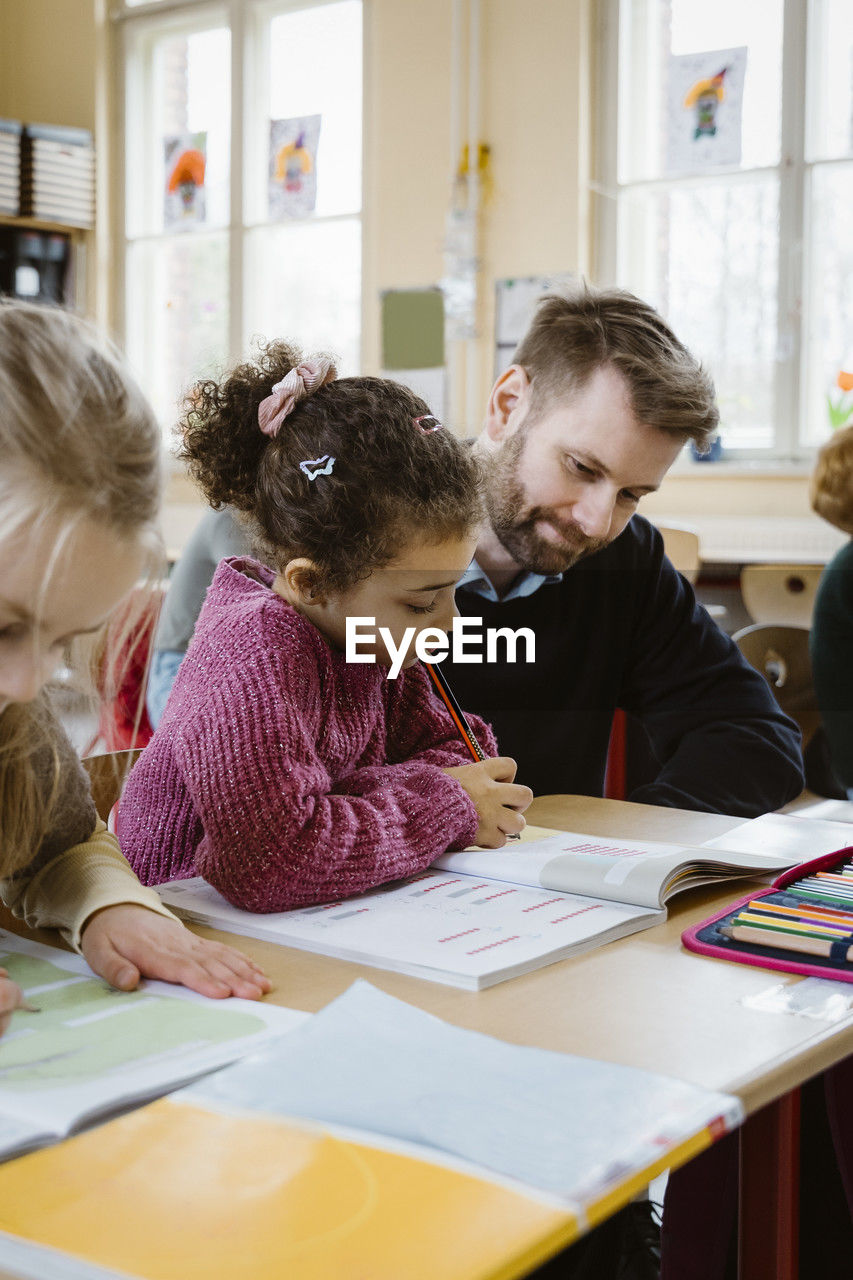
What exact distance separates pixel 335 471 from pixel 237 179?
4.55m

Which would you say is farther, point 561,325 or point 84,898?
point 561,325

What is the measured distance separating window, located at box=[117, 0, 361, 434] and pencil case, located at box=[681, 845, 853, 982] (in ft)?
13.6

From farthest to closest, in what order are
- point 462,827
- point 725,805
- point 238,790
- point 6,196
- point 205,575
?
point 6,196 < point 205,575 < point 725,805 < point 462,827 < point 238,790

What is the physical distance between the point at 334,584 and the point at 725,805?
0.57 m

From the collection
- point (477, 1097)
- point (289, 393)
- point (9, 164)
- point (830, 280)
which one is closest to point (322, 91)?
point (9, 164)

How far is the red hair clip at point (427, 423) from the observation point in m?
1.19

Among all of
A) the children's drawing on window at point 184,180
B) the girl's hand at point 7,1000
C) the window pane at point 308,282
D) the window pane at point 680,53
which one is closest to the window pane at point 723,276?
the window pane at point 680,53

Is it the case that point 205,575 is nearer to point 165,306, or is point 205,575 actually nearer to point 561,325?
point 561,325

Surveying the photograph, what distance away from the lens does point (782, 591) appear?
3.33 metres

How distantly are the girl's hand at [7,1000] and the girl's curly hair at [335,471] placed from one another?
1.59ft

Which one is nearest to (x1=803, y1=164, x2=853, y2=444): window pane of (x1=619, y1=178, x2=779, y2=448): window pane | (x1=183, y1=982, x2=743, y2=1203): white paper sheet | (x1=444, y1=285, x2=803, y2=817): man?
(x1=619, y1=178, x2=779, y2=448): window pane

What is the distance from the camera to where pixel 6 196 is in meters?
5.24

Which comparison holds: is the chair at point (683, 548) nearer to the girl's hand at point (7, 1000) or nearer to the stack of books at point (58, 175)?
the girl's hand at point (7, 1000)

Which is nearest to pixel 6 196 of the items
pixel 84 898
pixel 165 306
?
pixel 165 306
